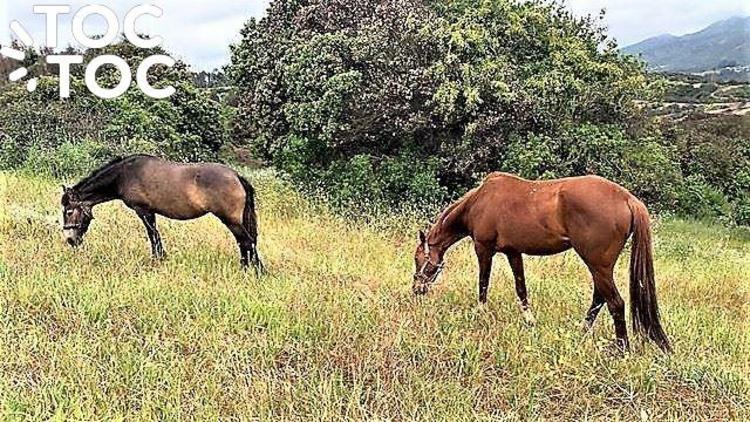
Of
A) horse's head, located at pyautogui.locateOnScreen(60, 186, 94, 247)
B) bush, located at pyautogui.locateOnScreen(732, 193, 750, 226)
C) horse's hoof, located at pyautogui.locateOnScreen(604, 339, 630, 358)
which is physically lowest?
bush, located at pyautogui.locateOnScreen(732, 193, 750, 226)

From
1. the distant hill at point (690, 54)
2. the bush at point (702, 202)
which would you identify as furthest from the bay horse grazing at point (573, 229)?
the bush at point (702, 202)

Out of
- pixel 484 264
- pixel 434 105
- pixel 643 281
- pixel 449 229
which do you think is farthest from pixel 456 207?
pixel 434 105

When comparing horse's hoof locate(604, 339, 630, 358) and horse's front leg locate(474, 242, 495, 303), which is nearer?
horse's hoof locate(604, 339, 630, 358)

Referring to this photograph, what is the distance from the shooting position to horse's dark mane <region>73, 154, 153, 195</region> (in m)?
6.26

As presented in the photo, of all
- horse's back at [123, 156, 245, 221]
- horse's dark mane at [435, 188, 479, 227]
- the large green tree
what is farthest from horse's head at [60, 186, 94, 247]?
the large green tree

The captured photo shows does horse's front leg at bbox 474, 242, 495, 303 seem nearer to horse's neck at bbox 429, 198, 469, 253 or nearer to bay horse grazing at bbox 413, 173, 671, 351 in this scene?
bay horse grazing at bbox 413, 173, 671, 351

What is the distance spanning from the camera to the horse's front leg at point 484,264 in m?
5.16

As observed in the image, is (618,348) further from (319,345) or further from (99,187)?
(99,187)

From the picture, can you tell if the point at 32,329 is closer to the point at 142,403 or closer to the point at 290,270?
the point at 142,403

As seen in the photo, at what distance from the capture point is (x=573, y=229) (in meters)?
4.46

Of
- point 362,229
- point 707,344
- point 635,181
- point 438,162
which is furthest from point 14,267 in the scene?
point 635,181

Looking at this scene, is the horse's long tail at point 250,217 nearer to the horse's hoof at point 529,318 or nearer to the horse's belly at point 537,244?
the horse's belly at point 537,244

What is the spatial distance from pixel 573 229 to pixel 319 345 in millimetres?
1792

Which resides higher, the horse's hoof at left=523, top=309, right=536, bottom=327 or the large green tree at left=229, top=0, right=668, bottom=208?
the large green tree at left=229, top=0, right=668, bottom=208
